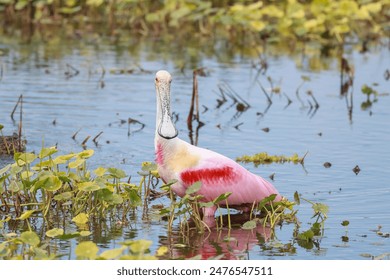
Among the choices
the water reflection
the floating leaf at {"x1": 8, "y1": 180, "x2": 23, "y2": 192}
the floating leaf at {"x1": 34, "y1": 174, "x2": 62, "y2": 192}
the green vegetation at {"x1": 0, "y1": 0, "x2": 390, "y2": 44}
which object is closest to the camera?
the water reflection

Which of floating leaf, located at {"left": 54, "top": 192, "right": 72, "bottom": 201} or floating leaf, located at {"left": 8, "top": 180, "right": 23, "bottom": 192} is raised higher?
floating leaf, located at {"left": 8, "top": 180, "right": 23, "bottom": 192}

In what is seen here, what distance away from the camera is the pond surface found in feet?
27.0

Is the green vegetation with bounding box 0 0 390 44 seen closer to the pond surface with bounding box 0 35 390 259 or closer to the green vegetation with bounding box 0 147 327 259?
the pond surface with bounding box 0 35 390 259

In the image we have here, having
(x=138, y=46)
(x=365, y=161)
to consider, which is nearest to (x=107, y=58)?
(x=138, y=46)

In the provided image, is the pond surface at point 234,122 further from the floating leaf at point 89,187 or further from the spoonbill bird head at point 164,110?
the spoonbill bird head at point 164,110

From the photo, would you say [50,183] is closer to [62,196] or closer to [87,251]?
[62,196]

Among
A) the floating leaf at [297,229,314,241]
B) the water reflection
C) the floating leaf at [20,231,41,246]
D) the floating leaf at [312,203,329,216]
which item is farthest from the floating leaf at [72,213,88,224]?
the floating leaf at [312,203,329,216]

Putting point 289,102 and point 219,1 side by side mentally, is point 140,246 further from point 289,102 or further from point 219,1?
point 219,1

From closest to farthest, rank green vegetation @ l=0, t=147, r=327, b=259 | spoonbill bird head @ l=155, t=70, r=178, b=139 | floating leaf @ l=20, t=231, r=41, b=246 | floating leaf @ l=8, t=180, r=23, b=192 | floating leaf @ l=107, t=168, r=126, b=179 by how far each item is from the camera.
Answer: floating leaf @ l=20, t=231, r=41, b=246
green vegetation @ l=0, t=147, r=327, b=259
floating leaf @ l=8, t=180, r=23, b=192
floating leaf @ l=107, t=168, r=126, b=179
spoonbill bird head @ l=155, t=70, r=178, b=139

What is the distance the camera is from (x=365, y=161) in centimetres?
1107

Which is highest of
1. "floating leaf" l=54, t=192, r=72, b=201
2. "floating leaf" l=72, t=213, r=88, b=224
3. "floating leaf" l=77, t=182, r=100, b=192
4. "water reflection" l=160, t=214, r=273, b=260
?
"floating leaf" l=77, t=182, r=100, b=192

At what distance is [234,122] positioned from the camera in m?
13.1

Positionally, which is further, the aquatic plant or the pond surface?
the aquatic plant
